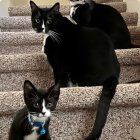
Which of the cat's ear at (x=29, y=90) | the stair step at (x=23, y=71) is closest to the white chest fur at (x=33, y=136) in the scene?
the cat's ear at (x=29, y=90)

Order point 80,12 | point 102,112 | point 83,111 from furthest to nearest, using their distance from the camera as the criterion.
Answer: point 80,12
point 83,111
point 102,112

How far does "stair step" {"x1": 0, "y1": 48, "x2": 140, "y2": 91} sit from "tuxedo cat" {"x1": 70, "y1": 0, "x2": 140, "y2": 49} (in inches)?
9.4

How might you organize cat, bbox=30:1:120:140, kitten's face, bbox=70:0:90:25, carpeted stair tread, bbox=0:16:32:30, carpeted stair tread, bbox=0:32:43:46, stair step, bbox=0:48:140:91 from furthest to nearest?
carpeted stair tread, bbox=0:16:32:30 < kitten's face, bbox=70:0:90:25 < carpeted stair tread, bbox=0:32:43:46 < stair step, bbox=0:48:140:91 < cat, bbox=30:1:120:140

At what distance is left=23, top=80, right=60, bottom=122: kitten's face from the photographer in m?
1.20

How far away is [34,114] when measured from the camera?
1216mm

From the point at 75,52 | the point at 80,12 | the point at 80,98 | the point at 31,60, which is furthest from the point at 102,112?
the point at 80,12

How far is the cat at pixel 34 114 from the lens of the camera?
3.95 ft

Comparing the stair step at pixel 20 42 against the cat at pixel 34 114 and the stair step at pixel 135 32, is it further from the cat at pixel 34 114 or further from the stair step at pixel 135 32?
the cat at pixel 34 114

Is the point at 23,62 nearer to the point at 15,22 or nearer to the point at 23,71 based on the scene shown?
the point at 23,71

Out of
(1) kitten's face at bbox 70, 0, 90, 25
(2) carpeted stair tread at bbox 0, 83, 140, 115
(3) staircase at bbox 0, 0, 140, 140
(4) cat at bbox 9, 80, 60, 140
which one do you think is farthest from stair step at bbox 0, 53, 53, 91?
(1) kitten's face at bbox 70, 0, 90, 25

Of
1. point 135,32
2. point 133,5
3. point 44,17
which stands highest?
point 44,17

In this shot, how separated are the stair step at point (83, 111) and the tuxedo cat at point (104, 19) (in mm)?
607

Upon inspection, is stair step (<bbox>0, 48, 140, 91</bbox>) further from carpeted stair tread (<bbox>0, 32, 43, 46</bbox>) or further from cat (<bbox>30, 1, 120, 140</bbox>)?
carpeted stair tread (<bbox>0, 32, 43, 46</bbox>)

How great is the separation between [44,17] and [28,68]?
0.28 meters
